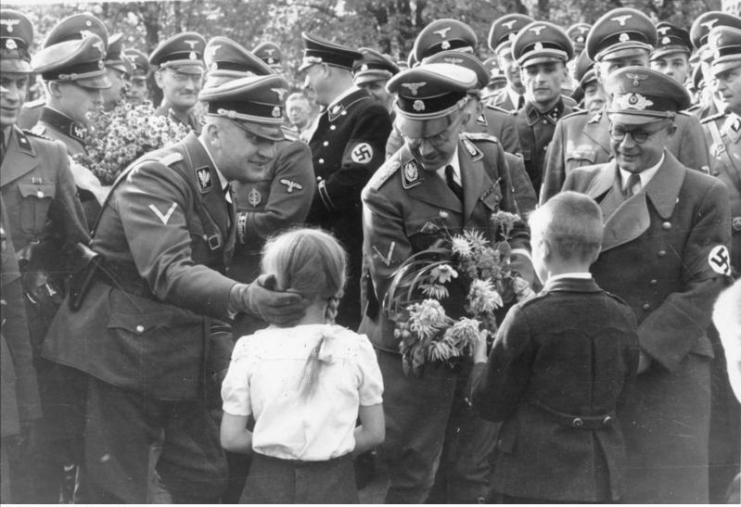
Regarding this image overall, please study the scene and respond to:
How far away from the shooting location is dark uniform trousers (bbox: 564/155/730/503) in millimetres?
4820

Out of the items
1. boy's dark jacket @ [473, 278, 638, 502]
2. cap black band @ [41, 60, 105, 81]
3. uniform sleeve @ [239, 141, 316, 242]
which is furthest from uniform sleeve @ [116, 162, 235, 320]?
cap black band @ [41, 60, 105, 81]

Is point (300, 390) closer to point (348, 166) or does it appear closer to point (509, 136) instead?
point (348, 166)

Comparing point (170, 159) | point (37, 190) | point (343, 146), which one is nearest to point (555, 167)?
point (343, 146)

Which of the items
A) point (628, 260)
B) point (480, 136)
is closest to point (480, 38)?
point (480, 136)

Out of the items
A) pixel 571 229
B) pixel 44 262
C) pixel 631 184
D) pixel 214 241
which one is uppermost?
pixel 571 229

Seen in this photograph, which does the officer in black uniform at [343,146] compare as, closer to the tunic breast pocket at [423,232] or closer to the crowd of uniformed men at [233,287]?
the crowd of uniformed men at [233,287]

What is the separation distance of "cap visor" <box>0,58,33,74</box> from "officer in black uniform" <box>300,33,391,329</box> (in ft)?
6.28

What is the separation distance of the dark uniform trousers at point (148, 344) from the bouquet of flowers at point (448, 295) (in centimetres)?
84

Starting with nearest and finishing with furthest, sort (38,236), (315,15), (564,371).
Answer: (564,371) → (38,236) → (315,15)

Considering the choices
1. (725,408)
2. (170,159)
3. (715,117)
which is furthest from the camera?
(715,117)

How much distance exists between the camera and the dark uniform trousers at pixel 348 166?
622cm

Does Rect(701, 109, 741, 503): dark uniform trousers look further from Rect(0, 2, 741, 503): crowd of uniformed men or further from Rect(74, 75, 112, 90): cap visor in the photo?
Rect(74, 75, 112, 90): cap visor

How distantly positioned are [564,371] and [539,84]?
360cm

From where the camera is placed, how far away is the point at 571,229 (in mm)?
4168
